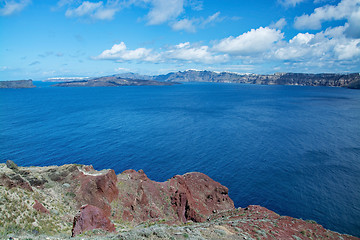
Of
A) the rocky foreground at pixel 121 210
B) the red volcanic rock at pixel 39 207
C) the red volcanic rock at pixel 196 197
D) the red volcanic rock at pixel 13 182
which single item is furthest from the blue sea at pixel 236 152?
the red volcanic rock at pixel 39 207

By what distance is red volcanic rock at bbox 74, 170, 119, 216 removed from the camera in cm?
3206

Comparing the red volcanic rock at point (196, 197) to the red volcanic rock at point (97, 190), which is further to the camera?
the red volcanic rock at point (196, 197)

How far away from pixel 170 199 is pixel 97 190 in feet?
44.9

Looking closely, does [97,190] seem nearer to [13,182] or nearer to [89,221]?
[89,221]

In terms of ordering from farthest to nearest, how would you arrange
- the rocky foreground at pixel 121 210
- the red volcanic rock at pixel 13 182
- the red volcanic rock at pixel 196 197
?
the red volcanic rock at pixel 196 197
the red volcanic rock at pixel 13 182
the rocky foreground at pixel 121 210

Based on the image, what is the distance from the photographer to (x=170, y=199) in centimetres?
4038

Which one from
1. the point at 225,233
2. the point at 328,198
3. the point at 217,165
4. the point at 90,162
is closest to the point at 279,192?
the point at 328,198

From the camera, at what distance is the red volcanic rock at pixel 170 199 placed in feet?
116

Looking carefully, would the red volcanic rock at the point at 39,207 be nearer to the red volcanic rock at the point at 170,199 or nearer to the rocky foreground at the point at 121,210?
the rocky foreground at the point at 121,210

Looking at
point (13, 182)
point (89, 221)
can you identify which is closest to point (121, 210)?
point (89, 221)

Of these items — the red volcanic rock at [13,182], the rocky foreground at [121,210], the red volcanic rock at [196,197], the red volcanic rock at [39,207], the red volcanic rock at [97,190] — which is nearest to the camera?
the rocky foreground at [121,210]

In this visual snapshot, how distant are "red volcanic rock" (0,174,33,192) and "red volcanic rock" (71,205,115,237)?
8931 millimetres

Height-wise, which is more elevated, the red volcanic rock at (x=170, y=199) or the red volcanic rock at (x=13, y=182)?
the red volcanic rock at (x=13, y=182)

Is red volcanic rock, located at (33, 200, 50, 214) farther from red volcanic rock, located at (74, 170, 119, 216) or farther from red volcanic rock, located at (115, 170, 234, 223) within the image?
red volcanic rock, located at (115, 170, 234, 223)
